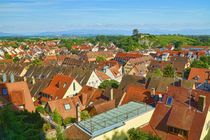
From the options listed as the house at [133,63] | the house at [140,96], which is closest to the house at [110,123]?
the house at [140,96]

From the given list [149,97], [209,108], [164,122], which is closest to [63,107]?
[149,97]

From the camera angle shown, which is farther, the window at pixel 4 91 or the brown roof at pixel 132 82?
the brown roof at pixel 132 82

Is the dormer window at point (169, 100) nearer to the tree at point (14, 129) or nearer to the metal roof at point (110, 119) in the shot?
the metal roof at point (110, 119)

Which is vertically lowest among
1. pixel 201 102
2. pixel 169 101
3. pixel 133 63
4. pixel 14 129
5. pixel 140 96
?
pixel 133 63

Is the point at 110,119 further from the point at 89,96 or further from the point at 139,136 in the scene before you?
the point at 89,96

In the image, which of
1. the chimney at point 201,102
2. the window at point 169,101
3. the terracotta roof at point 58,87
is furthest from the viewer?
the terracotta roof at point 58,87

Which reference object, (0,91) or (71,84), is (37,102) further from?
(0,91)

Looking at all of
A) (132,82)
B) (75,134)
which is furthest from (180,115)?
(132,82)
